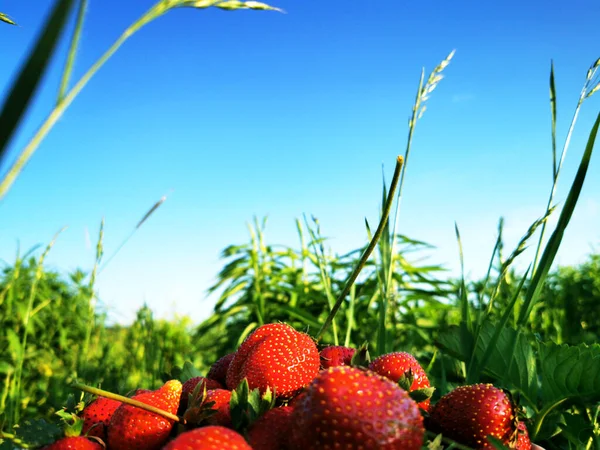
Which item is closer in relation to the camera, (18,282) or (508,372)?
(508,372)

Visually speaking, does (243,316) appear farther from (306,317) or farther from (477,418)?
(477,418)

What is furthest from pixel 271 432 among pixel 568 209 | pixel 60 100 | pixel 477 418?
pixel 568 209

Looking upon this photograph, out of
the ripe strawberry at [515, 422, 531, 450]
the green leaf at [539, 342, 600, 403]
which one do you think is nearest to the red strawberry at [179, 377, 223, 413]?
the ripe strawberry at [515, 422, 531, 450]

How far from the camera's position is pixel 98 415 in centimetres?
99

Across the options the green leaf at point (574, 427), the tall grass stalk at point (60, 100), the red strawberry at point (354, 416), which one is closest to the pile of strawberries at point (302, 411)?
the red strawberry at point (354, 416)

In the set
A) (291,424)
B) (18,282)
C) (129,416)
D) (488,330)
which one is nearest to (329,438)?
(291,424)

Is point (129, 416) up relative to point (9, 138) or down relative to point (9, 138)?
down

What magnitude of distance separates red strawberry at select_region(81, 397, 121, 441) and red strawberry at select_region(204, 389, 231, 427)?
197 millimetres

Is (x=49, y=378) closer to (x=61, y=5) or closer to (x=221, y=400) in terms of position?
(x=221, y=400)

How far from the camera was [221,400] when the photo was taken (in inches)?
35.1

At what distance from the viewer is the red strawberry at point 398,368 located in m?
0.97

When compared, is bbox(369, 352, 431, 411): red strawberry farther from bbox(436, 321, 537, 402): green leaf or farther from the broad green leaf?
the broad green leaf

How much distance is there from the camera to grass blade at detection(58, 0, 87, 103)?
1.46ft

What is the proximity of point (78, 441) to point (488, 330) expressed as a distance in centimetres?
86
